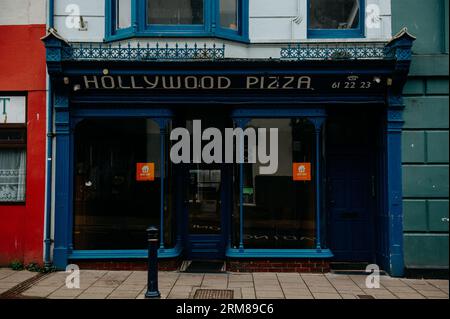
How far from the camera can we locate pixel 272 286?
853 cm

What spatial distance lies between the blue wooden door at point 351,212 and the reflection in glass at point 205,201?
2.37m

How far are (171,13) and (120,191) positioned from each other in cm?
369

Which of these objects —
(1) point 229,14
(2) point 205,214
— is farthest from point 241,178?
Answer: (1) point 229,14

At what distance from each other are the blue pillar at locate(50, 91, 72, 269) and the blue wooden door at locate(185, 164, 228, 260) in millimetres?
2421

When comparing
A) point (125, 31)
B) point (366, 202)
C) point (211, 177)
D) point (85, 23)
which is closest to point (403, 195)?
point (366, 202)

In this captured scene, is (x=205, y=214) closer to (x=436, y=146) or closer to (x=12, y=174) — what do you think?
(x=12, y=174)

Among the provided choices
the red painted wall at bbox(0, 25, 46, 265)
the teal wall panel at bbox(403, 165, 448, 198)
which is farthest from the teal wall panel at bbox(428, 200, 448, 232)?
the red painted wall at bbox(0, 25, 46, 265)

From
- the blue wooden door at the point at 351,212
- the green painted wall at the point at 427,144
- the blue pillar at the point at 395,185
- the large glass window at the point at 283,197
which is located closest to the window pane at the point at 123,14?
the large glass window at the point at 283,197

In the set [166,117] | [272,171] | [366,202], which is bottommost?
[366,202]

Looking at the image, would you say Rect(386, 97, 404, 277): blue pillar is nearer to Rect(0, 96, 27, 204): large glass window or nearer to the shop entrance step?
the shop entrance step

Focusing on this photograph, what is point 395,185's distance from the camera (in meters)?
9.43
